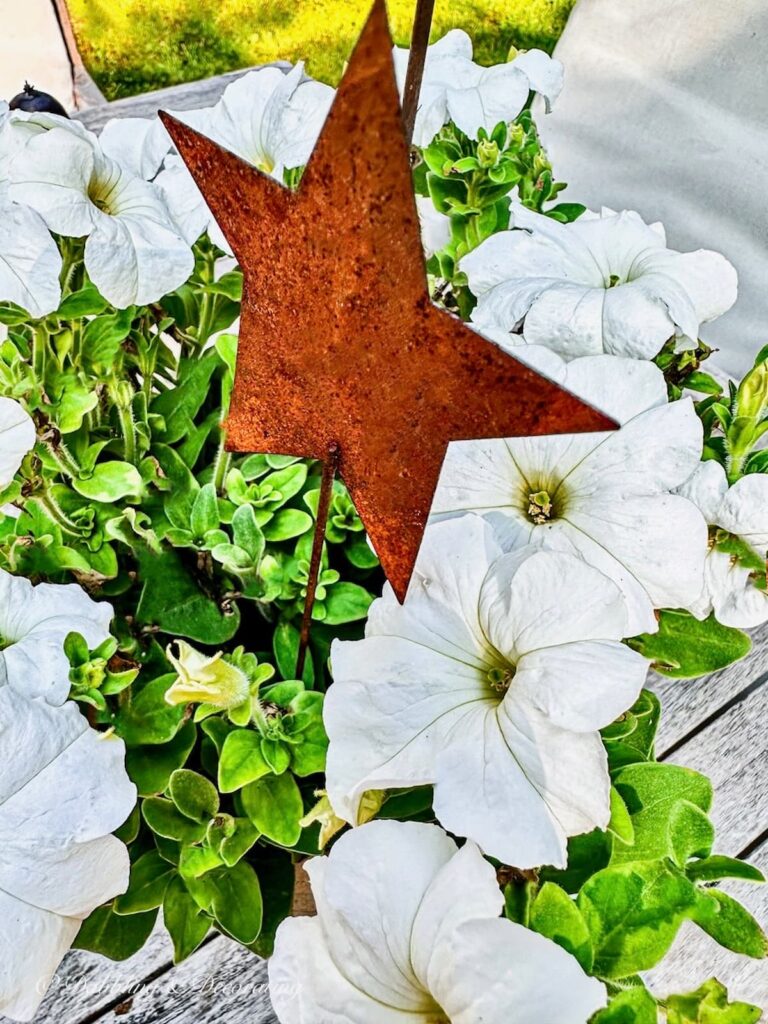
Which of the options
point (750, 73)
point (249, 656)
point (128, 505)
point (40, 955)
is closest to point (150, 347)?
point (128, 505)

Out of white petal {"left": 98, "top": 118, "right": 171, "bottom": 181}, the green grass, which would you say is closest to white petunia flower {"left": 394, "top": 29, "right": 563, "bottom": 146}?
white petal {"left": 98, "top": 118, "right": 171, "bottom": 181}

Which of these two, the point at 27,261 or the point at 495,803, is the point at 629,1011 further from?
the point at 27,261

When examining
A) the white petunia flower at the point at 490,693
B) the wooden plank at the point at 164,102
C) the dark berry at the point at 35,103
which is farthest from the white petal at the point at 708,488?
the dark berry at the point at 35,103

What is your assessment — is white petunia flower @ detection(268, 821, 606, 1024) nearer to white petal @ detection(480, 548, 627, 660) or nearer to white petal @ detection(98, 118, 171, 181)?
white petal @ detection(480, 548, 627, 660)

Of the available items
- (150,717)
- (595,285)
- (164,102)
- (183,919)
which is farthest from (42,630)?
(164,102)

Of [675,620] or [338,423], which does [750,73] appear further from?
[338,423]

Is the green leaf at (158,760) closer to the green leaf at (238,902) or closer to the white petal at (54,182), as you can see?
the green leaf at (238,902)
